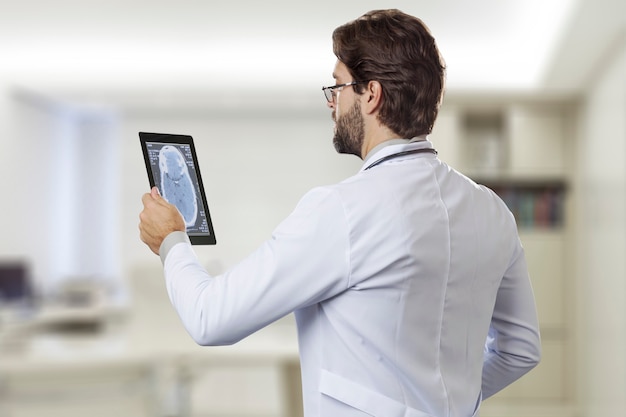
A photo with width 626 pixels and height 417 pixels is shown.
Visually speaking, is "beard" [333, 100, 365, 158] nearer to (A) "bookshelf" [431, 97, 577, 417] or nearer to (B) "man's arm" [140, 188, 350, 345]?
(B) "man's arm" [140, 188, 350, 345]

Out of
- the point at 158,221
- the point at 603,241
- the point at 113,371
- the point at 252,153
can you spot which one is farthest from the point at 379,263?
the point at 252,153

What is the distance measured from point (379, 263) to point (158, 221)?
395 mm

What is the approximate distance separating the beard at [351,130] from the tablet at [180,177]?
30 centimetres

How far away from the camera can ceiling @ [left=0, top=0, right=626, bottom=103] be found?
519 centimetres

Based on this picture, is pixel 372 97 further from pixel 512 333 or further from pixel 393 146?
pixel 512 333

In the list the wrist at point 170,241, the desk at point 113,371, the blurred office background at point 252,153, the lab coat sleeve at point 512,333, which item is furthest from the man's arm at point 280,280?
the blurred office background at point 252,153

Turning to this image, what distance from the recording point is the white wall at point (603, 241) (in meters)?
4.55

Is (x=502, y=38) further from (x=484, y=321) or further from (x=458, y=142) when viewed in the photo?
(x=484, y=321)

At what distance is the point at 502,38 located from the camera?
6.04 m

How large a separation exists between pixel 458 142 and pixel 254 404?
288 cm

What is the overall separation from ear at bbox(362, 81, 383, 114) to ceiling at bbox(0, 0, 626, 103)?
310 centimetres

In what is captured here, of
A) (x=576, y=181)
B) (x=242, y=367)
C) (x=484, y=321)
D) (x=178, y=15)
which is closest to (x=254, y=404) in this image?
(x=242, y=367)

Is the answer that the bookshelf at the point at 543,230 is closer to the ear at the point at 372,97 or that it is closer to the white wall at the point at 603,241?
the white wall at the point at 603,241

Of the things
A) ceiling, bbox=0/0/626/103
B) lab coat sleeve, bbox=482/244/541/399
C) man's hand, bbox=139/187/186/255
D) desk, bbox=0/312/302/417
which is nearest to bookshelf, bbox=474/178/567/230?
ceiling, bbox=0/0/626/103
